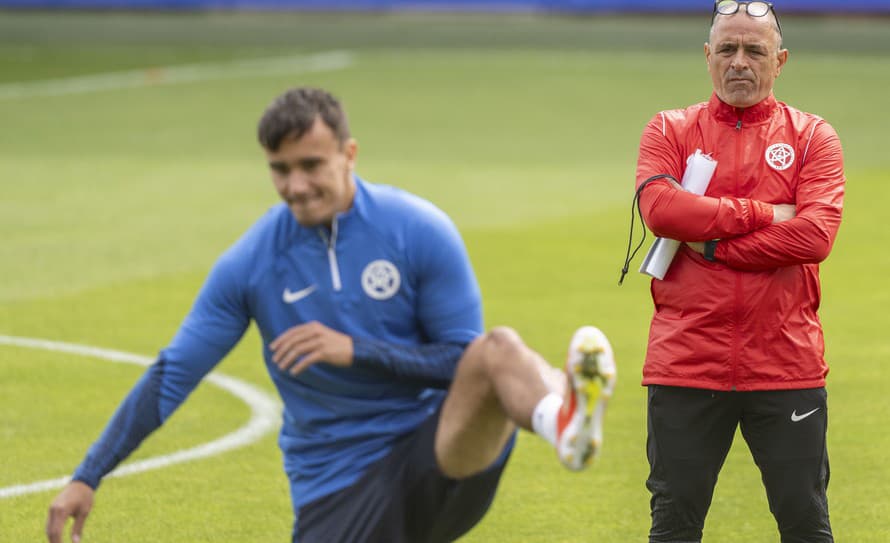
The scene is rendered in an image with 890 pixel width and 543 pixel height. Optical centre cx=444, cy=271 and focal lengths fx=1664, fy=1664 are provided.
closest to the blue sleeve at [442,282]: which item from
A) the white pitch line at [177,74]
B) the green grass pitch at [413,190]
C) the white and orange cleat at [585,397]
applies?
the white and orange cleat at [585,397]

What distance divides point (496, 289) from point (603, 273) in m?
1.21

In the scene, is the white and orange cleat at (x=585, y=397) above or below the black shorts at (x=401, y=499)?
above

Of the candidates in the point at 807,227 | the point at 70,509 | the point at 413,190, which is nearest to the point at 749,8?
the point at 807,227

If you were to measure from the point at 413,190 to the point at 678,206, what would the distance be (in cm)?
1263

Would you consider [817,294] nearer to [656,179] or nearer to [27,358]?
[656,179]

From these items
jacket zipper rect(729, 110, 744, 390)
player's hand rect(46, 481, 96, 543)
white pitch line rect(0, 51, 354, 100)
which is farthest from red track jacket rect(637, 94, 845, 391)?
white pitch line rect(0, 51, 354, 100)

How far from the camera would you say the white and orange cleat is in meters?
5.15

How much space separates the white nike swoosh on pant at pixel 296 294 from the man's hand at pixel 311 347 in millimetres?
238

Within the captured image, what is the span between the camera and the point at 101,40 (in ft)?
124

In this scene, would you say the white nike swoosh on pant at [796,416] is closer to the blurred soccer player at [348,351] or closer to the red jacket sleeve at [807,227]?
the red jacket sleeve at [807,227]

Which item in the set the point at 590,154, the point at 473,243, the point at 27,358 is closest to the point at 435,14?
the point at 590,154

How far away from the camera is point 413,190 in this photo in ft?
62.4

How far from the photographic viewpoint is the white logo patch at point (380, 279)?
565 cm

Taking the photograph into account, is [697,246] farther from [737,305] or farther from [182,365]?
[182,365]
